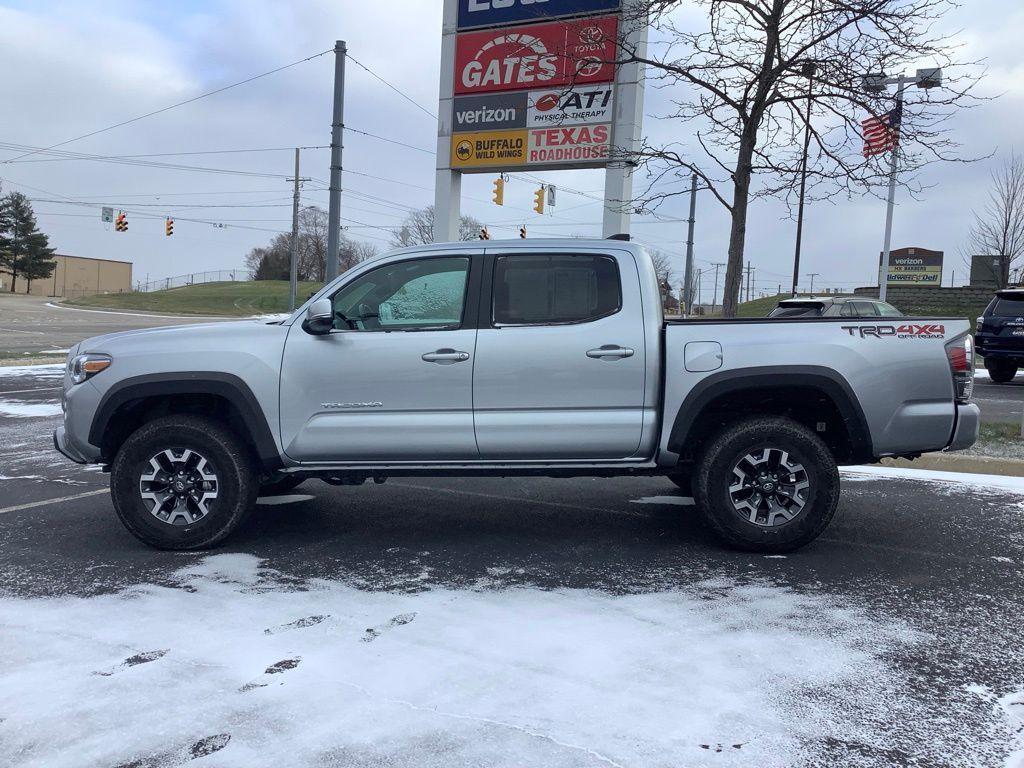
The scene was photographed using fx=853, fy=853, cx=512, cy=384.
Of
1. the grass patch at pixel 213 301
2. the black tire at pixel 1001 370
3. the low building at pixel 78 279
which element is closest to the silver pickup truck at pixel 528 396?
the black tire at pixel 1001 370

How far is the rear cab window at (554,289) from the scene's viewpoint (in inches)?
207

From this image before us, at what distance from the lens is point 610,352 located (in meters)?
5.11

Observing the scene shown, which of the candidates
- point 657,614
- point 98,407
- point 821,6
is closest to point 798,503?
point 657,614

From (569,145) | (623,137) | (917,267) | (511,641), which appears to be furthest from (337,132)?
(917,267)

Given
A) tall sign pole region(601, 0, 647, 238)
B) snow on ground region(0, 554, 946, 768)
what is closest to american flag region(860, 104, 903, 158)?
tall sign pole region(601, 0, 647, 238)

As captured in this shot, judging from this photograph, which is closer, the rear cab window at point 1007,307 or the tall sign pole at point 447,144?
the rear cab window at point 1007,307

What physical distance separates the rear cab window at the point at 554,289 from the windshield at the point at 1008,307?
13.9 m

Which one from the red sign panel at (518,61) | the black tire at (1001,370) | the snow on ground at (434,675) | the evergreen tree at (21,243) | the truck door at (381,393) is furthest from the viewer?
the evergreen tree at (21,243)

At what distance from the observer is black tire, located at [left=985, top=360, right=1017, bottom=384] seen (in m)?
17.1

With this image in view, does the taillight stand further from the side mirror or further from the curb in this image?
the side mirror

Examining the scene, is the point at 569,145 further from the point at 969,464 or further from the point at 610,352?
the point at 610,352

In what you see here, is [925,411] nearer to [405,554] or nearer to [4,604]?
[405,554]

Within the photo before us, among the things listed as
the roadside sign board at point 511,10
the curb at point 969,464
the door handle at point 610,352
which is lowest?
the curb at point 969,464

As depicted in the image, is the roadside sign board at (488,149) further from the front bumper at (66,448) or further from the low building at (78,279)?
the low building at (78,279)
